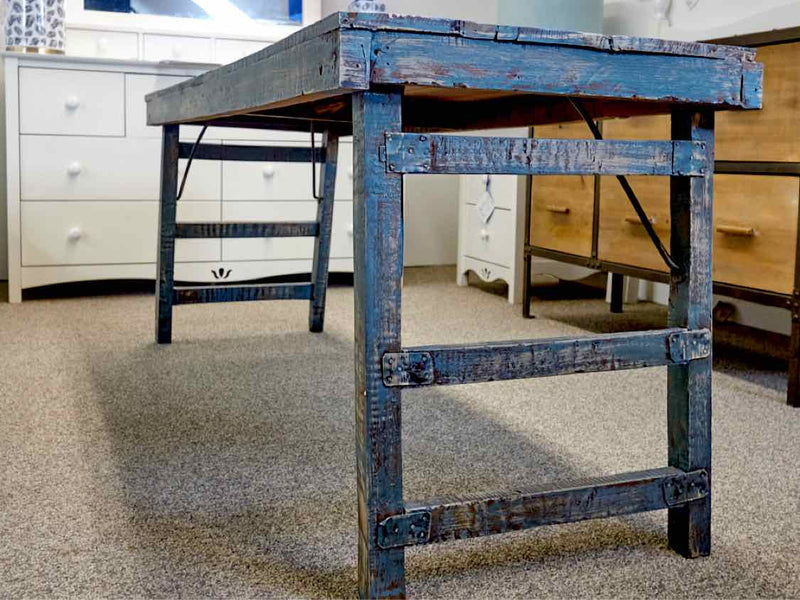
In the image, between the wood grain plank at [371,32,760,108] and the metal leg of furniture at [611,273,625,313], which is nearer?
the wood grain plank at [371,32,760,108]

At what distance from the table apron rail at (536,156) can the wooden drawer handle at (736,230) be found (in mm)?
868

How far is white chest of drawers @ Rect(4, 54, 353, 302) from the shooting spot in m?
2.74

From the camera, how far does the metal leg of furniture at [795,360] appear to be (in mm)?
1745

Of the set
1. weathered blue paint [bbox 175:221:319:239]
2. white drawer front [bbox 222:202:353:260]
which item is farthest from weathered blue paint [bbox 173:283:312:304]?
white drawer front [bbox 222:202:353:260]

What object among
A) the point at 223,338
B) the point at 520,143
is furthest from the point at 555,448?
the point at 223,338

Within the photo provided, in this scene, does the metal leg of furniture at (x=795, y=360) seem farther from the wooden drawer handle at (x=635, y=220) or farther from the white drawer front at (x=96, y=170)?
the white drawer front at (x=96, y=170)

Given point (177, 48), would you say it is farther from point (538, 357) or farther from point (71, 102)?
point (538, 357)

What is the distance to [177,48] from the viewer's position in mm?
3246

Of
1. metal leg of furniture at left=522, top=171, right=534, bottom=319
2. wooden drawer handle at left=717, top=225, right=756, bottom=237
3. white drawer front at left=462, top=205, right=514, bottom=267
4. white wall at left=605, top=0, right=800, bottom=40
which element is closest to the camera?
wooden drawer handle at left=717, top=225, right=756, bottom=237

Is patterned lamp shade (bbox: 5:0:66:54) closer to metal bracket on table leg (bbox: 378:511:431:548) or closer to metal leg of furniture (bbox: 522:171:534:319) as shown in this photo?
metal leg of furniture (bbox: 522:171:534:319)

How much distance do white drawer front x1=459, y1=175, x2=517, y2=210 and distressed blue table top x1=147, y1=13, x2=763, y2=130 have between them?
163cm

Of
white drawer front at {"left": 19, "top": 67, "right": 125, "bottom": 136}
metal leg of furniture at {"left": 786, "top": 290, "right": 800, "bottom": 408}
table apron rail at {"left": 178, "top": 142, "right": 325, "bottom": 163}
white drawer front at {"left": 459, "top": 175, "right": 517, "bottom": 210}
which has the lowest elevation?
metal leg of furniture at {"left": 786, "top": 290, "right": 800, "bottom": 408}

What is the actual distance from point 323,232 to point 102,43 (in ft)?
4.44

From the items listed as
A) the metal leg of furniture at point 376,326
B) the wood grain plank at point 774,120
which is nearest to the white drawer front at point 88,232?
the wood grain plank at point 774,120
